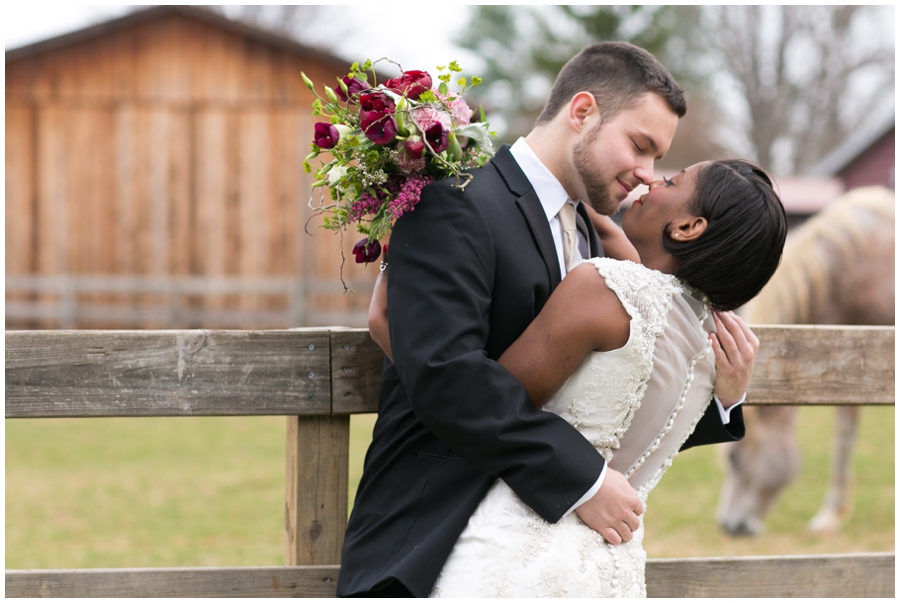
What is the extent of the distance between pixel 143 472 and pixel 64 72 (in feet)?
29.9

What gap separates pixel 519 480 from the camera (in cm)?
176

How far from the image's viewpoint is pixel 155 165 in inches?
551

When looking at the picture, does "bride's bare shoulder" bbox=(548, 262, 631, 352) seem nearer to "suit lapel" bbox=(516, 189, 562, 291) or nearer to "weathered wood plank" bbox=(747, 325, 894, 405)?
"suit lapel" bbox=(516, 189, 562, 291)

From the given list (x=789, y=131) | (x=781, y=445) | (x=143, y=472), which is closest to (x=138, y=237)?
(x=143, y=472)

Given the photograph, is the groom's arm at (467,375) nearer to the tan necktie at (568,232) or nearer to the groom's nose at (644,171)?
the tan necktie at (568,232)

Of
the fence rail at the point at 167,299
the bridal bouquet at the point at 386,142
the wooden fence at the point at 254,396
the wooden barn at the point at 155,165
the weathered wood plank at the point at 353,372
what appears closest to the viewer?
the bridal bouquet at the point at 386,142

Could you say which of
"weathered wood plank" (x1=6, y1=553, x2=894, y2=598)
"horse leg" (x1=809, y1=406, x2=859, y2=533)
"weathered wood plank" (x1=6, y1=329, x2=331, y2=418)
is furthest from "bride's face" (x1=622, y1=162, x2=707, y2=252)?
"horse leg" (x1=809, y1=406, x2=859, y2=533)

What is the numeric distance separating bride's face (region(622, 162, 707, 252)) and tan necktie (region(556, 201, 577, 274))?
0.13m

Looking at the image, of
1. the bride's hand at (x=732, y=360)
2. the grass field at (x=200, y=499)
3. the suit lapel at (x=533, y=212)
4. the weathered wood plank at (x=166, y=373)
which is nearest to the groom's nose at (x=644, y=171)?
the suit lapel at (x=533, y=212)

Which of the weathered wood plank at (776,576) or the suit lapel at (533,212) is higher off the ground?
the suit lapel at (533,212)

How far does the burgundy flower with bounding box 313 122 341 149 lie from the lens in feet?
6.06

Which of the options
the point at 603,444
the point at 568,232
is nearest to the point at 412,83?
the point at 568,232

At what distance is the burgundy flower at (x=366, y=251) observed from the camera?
201 cm

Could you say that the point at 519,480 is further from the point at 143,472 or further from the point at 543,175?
the point at 143,472
